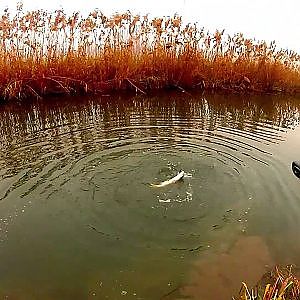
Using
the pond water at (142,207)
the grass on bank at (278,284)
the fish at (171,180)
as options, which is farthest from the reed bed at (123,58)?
the grass on bank at (278,284)

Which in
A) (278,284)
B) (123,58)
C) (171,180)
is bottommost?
(278,284)

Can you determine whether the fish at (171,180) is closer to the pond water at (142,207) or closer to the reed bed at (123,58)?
the pond water at (142,207)

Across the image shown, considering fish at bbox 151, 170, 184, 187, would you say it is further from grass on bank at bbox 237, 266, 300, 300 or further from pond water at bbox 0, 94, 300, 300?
grass on bank at bbox 237, 266, 300, 300

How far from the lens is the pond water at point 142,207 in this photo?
371 cm

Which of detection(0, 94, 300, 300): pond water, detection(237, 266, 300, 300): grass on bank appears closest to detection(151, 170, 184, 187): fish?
detection(0, 94, 300, 300): pond water

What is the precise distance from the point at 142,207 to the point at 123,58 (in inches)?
247

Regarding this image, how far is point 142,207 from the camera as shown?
475 cm

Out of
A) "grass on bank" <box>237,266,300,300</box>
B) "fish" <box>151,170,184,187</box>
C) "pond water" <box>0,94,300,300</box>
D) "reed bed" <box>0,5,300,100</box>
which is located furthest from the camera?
"reed bed" <box>0,5,300,100</box>

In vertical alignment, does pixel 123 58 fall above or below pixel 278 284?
above

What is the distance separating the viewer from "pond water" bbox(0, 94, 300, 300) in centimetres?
371

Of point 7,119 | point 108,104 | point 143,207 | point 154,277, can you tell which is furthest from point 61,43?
point 154,277

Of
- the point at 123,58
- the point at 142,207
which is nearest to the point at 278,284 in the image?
the point at 142,207

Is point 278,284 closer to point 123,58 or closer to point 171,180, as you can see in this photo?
point 171,180

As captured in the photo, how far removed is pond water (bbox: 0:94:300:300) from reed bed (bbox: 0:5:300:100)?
1939 millimetres
